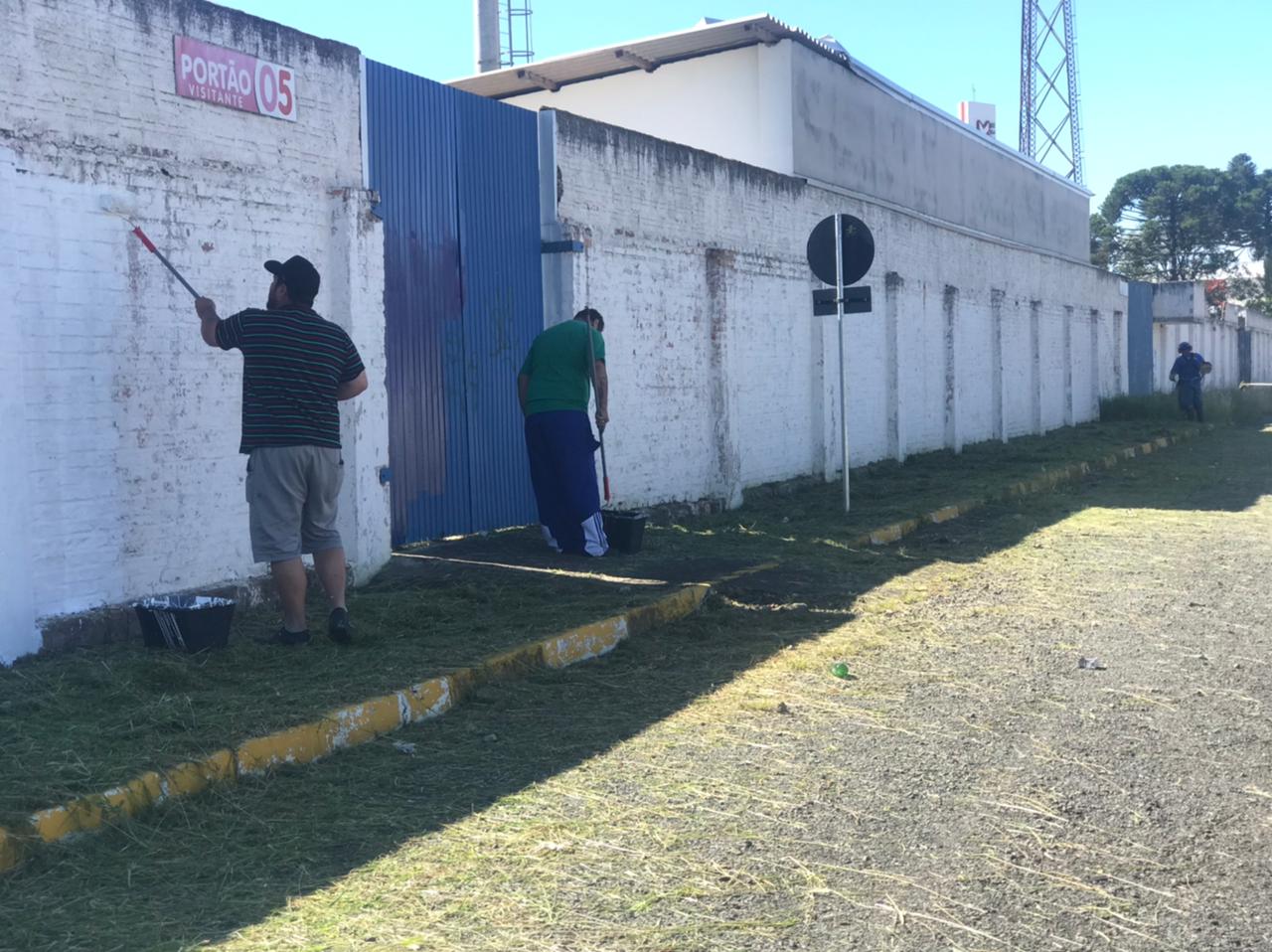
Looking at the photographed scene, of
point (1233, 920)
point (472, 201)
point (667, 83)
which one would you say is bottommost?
point (1233, 920)

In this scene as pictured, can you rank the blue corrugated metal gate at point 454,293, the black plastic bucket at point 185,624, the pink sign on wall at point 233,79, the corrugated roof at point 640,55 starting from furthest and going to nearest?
1. the corrugated roof at point 640,55
2. the blue corrugated metal gate at point 454,293
3. the pink sign on wall at point 233,79
4. the black plastic bucket at point 185,624

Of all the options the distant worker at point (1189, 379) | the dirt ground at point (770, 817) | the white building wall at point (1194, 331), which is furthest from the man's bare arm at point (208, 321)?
the white building wall at point (1194, 331)

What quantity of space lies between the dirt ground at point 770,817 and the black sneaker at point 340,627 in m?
0.98

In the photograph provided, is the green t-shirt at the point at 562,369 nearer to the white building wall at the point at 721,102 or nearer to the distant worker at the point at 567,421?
the distant worker at the point at 567,421

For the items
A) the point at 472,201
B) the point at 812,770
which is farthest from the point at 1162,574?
the point at 472,201

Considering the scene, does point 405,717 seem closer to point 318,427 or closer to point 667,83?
point 318,427

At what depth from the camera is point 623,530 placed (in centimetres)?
946

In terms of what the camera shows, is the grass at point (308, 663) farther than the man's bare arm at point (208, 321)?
No

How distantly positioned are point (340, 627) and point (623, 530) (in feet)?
11.3

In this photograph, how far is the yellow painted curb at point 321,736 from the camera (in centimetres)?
400

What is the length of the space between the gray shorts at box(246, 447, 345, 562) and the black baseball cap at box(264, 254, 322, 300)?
811 millimetres

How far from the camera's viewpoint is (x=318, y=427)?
6324 mm

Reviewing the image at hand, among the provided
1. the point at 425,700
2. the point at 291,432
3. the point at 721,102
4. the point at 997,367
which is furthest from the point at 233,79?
the point at 997,367

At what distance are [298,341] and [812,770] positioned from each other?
11.0ft
